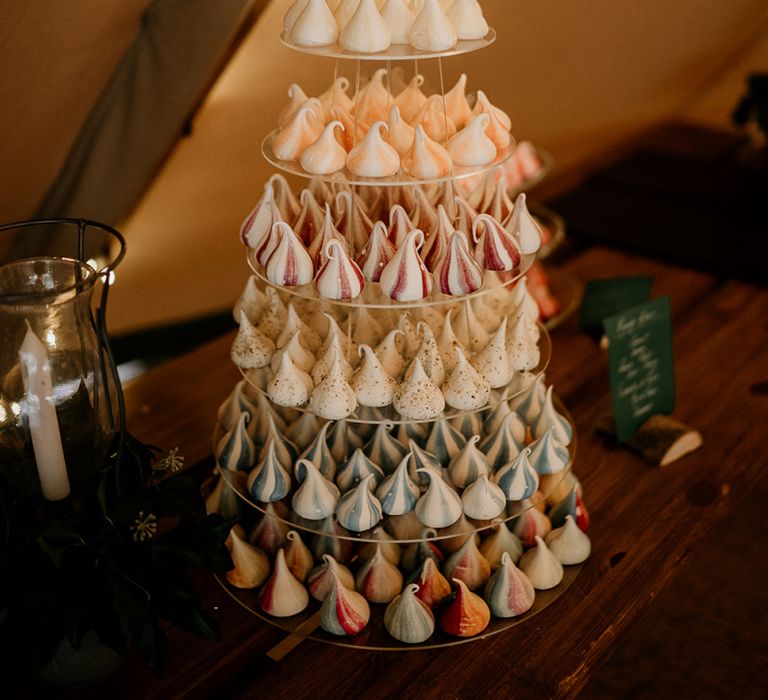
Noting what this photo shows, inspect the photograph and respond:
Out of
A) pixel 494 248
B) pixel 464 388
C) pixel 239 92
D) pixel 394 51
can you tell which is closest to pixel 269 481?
pixel 464 388

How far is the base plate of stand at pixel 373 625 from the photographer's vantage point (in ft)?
3.65

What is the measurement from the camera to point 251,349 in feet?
3.79

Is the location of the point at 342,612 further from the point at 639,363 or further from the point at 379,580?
the point at 639,363

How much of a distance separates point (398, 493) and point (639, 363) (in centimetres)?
55

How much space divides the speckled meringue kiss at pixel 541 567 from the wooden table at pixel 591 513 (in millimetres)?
31

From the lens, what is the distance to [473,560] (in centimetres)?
116

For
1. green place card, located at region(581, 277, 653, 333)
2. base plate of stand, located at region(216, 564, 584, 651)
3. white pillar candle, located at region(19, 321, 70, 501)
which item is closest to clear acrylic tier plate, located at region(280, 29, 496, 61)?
white pillar candle, located at region(19, 321, 70, 501)

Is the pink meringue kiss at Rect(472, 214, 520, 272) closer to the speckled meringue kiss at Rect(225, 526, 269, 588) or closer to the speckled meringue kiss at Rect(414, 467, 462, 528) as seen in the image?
the speckled meringue kiss at Rect(414, 467, 462, 528)

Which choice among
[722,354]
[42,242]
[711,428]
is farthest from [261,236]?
[722,354]

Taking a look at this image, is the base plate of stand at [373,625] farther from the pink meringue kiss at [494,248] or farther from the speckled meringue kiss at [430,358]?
the pink meringue kiss at [494,248]

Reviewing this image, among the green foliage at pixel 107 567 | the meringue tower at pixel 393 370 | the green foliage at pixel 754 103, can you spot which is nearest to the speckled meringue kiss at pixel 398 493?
the meringue tower at pixel 393 370

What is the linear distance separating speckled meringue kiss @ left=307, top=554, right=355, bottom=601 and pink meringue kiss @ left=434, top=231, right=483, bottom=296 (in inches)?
15.0

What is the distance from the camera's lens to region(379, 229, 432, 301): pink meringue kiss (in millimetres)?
1020

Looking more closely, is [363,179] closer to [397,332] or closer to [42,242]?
[397,332]
